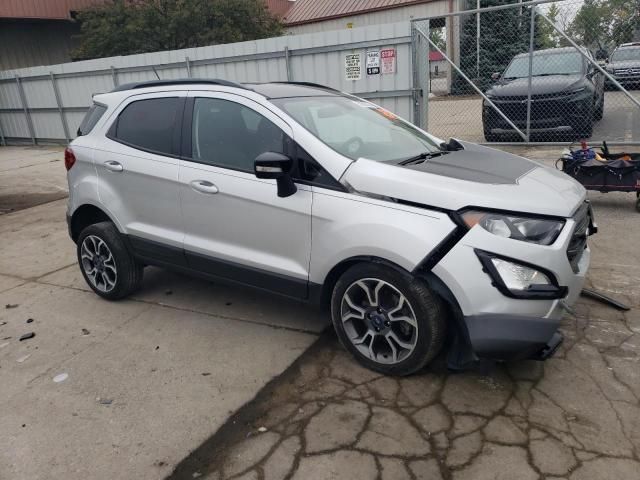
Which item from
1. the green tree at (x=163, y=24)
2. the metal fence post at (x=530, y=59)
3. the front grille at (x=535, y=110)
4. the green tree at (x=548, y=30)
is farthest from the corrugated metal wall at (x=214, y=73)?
the green tree at (x=163, y=24)

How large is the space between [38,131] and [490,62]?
537 inches

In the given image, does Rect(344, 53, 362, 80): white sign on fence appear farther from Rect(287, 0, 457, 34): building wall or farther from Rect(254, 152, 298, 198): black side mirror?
Rect(287, 0, 457, 34): building wall

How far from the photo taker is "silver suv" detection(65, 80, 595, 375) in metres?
2.67

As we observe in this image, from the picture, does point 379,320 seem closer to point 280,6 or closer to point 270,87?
point 270,87

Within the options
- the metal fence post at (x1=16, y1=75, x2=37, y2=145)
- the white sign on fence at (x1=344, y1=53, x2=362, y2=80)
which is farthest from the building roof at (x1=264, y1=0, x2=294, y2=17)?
the white sign on fence at (x1=344, y1=53, x2=362, y2=80)

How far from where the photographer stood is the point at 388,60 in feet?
30.6

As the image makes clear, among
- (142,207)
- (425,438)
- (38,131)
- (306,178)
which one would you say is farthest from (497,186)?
(38,131)

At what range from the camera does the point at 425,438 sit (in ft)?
8.53

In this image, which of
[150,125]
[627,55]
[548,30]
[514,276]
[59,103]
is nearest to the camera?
[514,276]

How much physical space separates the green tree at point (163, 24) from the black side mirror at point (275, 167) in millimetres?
17064

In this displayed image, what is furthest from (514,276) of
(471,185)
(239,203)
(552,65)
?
(552,65)

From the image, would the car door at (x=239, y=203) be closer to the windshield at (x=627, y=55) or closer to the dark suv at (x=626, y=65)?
the dark suv at (x=626, y=65)

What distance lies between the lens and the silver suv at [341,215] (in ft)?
8.75

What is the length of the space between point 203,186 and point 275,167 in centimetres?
74
